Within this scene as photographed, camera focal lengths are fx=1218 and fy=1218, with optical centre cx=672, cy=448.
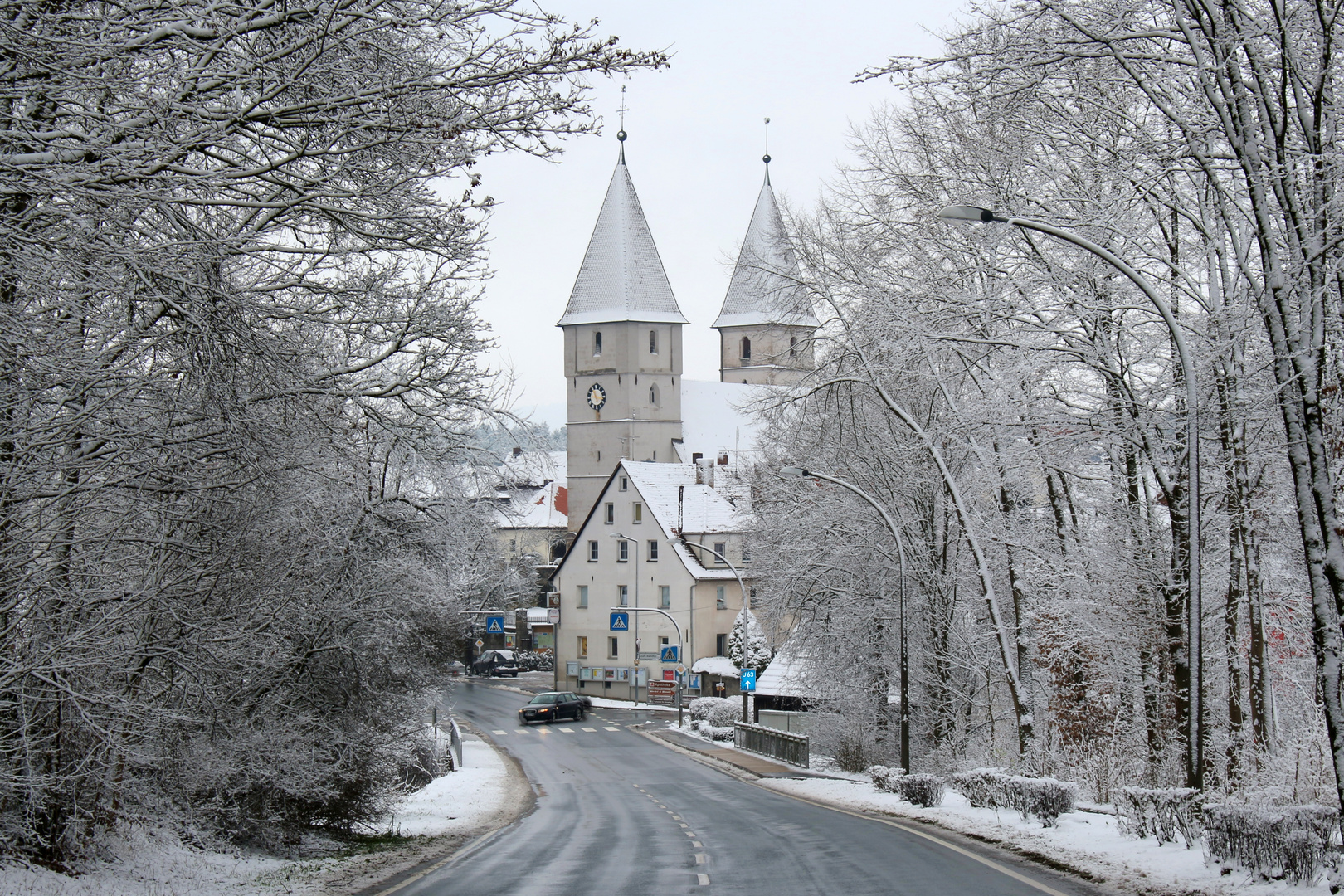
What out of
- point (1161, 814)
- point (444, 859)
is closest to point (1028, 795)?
point (1161, 814)

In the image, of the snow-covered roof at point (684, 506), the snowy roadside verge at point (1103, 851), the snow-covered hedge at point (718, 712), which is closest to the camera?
the snowy roadside verge at point (1103, 851)

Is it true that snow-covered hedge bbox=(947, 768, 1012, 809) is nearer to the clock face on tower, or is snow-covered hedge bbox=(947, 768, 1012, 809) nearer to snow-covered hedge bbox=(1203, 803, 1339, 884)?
snow-covered hedge bbox=(1203, 803, 1339, 884)

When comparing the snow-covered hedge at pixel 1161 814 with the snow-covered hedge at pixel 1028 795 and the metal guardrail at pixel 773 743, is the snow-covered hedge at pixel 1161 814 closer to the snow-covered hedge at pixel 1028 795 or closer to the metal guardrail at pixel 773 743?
the snow-covered hedge at pixel 1028 795

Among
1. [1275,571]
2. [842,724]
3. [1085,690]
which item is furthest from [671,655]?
[1275,571]

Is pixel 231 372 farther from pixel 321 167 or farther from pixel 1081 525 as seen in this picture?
pixel 1081 525

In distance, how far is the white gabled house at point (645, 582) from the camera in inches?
2586

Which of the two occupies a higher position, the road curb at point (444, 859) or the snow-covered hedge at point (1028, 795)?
the snow-covered hedge at point (1028, 795)

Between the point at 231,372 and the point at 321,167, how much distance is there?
5.24 ft

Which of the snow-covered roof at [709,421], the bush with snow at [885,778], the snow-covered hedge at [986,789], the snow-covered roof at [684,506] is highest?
the snow-covered roof at [709,421]

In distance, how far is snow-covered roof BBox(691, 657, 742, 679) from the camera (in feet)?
203

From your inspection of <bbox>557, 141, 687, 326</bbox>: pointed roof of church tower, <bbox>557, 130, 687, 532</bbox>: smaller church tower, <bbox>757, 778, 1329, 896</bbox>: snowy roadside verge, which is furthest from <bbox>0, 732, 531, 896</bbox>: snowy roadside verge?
<bbox>557, 141, 687, 326</bbox>: pointed roof of church tower

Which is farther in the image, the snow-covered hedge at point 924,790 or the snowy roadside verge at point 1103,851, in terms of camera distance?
the snow-covered hedge at point 924,790

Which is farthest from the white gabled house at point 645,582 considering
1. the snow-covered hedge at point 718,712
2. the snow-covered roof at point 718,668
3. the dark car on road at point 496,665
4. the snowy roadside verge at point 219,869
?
the snowy roadside verge at point 219,869

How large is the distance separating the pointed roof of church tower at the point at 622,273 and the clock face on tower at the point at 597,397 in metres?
4.90
